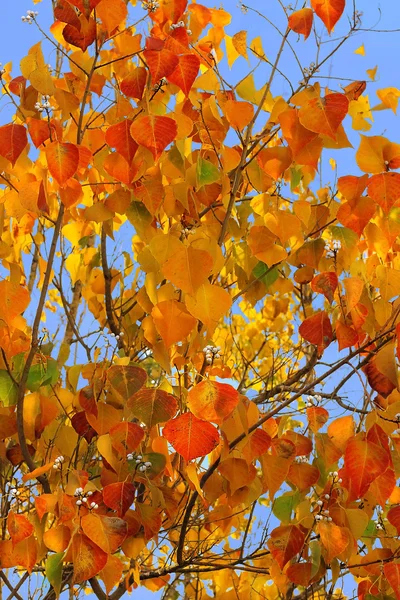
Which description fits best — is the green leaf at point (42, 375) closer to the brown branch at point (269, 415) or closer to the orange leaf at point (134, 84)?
the brown branch at point (269, 415)

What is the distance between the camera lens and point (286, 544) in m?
1.55

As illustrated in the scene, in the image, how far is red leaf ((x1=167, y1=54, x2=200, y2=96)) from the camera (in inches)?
59.1

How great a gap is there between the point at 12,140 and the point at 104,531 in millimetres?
853

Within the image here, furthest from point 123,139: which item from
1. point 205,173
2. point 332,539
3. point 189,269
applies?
point 332,539

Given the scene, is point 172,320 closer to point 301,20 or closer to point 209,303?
point 209,303

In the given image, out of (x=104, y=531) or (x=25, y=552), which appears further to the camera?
(x=25, y=552)

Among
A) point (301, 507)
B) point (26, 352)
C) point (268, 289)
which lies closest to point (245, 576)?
point (301, 507)

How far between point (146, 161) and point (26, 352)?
0.54 metres

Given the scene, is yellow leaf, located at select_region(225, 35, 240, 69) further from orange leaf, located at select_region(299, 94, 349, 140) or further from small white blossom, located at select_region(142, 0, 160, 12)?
orange leaf, located at select_region(299, 94, 349, 140)

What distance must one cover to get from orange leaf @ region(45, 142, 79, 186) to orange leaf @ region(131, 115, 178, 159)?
0.15 metres

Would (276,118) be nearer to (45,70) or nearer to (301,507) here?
(45,70)

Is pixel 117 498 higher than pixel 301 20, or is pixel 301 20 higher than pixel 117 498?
pixel 301 20

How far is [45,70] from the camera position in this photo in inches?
61.4

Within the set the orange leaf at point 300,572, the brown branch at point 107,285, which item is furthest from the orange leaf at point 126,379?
the brown branch at point 107,285
